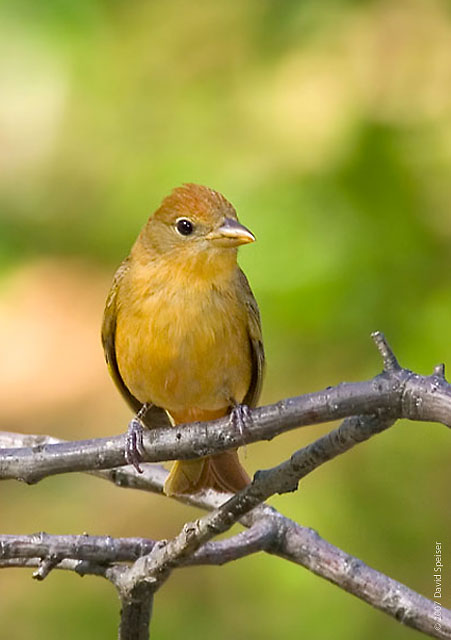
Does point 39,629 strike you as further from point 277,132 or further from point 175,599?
point 277,132

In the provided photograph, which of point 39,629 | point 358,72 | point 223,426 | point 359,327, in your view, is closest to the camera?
point 223,426

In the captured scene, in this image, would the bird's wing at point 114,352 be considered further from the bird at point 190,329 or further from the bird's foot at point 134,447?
the bird's foot at point 134,447

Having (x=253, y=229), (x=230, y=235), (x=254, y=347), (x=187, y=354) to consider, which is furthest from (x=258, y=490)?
(x=253, y=229)

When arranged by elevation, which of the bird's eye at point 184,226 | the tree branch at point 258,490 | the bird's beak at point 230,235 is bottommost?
the tree branch at point 258,490

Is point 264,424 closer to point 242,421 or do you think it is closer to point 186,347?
point 242,421

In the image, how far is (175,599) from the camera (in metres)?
4.68

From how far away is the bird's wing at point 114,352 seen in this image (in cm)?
336

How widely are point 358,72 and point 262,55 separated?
1.47ft

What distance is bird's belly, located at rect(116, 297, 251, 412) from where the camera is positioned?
3068mm

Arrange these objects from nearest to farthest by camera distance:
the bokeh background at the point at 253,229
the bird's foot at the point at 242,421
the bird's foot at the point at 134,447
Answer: the bird's foot at the point at 242,421 → the bird's foot at the point at 134,447 → the bokeh background at the point at 253,229

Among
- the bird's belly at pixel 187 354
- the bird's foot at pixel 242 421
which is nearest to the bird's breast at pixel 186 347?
the bird's belly at pixel 187 354

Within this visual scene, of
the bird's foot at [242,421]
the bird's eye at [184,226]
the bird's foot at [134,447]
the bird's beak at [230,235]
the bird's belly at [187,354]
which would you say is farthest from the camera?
the bird's eye at [184,226]

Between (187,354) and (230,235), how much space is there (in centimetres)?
37

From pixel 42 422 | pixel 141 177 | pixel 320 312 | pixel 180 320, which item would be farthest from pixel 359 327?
pixel 42 422
